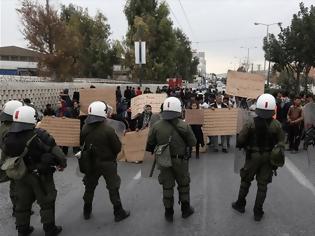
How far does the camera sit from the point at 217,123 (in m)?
13.6

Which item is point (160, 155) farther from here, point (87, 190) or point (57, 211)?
point (57, 211)

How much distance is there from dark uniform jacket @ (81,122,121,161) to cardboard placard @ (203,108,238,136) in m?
6.87

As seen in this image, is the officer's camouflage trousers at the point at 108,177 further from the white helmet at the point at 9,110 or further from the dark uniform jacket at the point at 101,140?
the white helmet at the point at 9,110

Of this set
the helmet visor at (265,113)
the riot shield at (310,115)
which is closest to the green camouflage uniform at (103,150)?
the helmet visor at (265,113)

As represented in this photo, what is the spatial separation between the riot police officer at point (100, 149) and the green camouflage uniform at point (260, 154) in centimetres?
181

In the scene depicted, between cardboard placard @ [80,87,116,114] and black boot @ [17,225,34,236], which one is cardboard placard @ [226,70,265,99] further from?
black boot @ [17,225,34,236]

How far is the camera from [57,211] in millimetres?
7641

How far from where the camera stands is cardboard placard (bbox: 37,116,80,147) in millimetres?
12320

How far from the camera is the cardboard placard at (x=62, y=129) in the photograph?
1232 centimetres

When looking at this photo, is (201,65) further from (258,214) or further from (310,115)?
(258,214)

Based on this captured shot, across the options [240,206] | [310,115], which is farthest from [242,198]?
[310,115]

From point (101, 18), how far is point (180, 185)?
164 ft

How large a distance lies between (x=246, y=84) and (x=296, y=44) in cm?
1881

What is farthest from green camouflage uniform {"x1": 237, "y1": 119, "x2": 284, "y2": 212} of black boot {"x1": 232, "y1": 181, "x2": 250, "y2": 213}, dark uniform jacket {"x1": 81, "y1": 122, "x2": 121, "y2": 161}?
dark uniform jacket {"x1": 81, "y1": 122, "x2": 121, "y2": 161}
